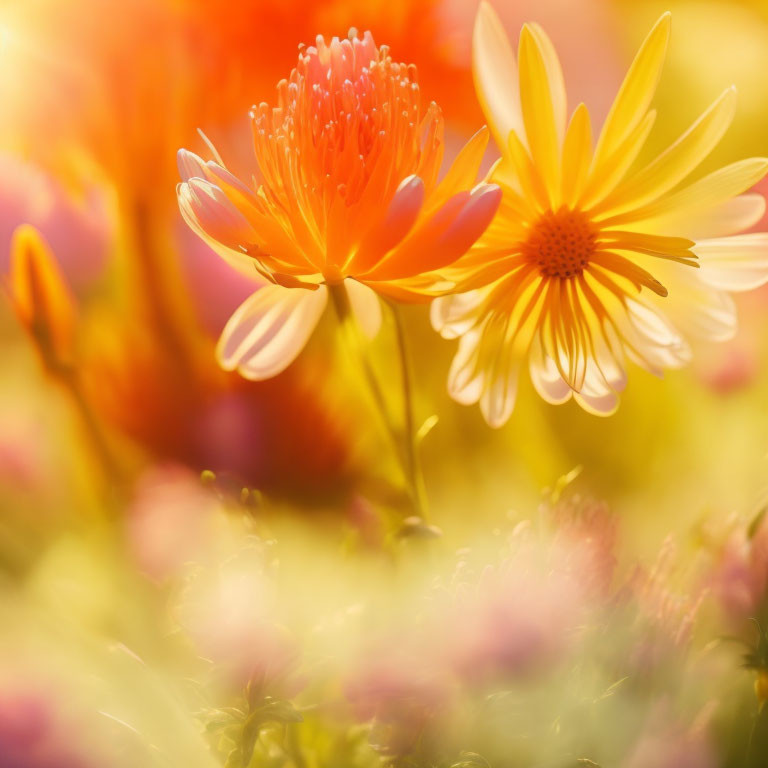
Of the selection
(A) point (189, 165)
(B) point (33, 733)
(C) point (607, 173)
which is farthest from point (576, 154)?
(B) point (33, 733)

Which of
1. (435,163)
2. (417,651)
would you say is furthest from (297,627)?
(435,163)

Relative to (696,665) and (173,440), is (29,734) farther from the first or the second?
(696,665)

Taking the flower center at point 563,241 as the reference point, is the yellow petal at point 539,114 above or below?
above

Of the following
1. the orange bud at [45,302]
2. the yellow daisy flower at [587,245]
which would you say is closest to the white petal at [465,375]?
the yellow daisy flower at [587,245]

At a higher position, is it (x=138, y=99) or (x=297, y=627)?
(x=138, y=99)

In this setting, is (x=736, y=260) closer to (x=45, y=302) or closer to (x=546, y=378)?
(x=546, y=378)

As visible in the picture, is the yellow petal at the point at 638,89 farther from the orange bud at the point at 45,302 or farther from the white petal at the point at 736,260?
the orange bud at the point at 45,302

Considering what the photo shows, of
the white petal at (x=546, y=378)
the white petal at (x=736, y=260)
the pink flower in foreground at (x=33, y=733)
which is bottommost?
the pink flower in foreground at (x=33, y=733)
